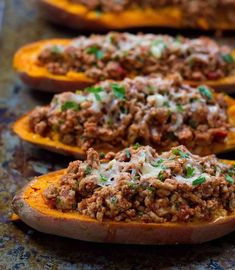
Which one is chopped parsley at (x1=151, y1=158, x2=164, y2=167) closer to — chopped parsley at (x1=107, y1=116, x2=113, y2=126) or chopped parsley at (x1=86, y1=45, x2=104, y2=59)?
chopped parsley at (x1=107, y1=116, x2=113, y2=126)

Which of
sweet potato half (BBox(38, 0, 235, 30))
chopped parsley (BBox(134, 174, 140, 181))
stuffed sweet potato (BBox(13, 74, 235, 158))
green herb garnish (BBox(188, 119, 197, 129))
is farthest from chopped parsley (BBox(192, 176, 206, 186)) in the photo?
sweet potato half (BBox(38, 0, 235, 30))

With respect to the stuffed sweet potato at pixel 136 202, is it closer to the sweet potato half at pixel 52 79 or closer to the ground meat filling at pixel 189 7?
the sweet potato half at pixel 52 79

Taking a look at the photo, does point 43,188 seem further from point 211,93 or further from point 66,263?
point 211,93

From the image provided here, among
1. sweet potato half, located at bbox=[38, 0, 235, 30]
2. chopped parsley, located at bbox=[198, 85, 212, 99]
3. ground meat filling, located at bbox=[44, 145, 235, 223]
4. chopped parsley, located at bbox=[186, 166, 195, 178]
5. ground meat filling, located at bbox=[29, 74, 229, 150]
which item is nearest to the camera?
ground meat filling, located at bbox=[44, 145, 235, 223]

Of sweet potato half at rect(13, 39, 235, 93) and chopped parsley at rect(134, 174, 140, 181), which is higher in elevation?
chopped parsley at rect(134, 174, 140, 181)

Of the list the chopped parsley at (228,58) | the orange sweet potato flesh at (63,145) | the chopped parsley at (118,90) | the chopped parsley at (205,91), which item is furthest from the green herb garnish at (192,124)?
the chopped parsley at (228,58)

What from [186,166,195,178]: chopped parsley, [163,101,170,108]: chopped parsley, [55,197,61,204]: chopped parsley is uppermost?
[163,101,170,108]: chopped parsley

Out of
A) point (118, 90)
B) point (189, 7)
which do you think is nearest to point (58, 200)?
point (118, 90)

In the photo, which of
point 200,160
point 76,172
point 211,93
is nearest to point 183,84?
point 211,93
